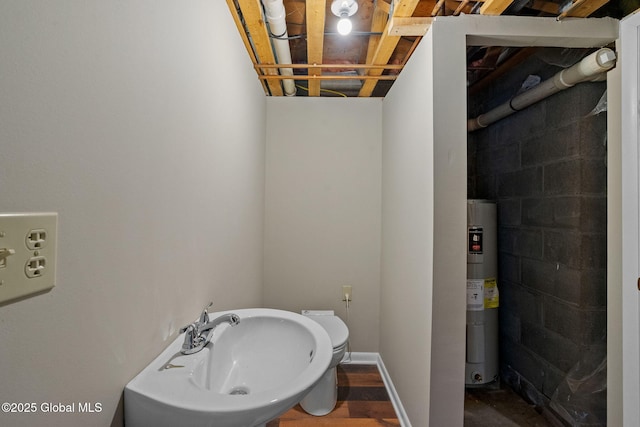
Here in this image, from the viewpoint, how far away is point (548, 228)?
5.75ft

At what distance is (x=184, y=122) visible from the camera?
1001 mm

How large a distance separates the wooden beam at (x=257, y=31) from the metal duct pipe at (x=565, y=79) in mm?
1691

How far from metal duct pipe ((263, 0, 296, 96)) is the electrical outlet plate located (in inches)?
57.2

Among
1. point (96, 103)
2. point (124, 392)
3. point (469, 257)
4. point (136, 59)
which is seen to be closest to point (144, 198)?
point (96, 103)

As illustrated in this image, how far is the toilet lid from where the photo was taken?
69.0 inches

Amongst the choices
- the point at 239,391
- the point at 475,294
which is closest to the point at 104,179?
the point at 239,391

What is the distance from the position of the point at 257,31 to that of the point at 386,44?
0.77 metres

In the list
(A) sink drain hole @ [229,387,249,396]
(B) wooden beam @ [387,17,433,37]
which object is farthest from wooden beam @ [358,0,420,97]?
(A) sink drain hole @ [229,387,249,396]

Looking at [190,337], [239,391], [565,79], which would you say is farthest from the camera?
[565,79]

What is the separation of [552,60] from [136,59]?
2168 millimetres

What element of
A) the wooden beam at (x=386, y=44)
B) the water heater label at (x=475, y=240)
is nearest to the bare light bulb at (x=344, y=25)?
the wooden beam at (x=386, y=44)

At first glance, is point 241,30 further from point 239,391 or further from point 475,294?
point 475,294

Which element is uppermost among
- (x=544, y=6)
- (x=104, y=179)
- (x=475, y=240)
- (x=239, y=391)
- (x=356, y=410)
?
(x=544, y=6)

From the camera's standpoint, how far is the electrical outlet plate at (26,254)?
413 mm
